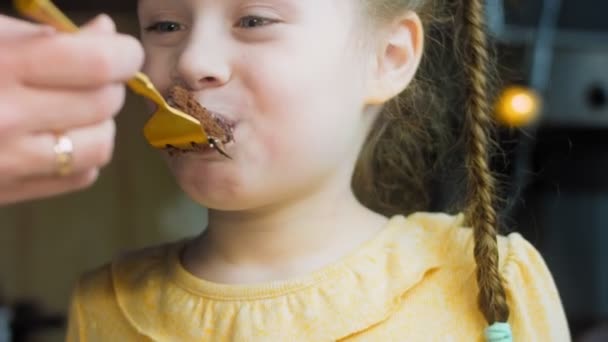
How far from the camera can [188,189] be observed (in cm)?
77

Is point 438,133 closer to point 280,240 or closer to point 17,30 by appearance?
point 280,240

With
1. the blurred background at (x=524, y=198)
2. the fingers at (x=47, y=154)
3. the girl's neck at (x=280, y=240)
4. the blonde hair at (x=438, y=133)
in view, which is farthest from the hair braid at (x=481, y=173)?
the blurred background at (x=524, y=198)

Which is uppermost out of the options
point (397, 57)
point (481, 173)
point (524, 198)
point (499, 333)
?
point (397, 57)

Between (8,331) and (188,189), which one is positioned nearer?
(188,189)

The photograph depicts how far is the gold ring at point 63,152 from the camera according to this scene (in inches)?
22.2

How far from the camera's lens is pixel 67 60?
54 cm

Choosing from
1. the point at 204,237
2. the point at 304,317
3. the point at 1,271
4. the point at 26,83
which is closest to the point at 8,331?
the point at 1,271

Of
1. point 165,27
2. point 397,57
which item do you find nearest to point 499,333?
point 397,57

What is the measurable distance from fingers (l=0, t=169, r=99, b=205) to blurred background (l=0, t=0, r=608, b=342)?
111 cm

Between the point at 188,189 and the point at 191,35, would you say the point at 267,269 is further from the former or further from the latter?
the point at 191,35

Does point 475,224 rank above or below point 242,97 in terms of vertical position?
below

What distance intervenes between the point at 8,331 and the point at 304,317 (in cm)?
139

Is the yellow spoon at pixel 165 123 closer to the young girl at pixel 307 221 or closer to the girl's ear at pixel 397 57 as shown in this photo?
the young girl at pixel 307 221

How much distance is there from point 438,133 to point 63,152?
53cm
